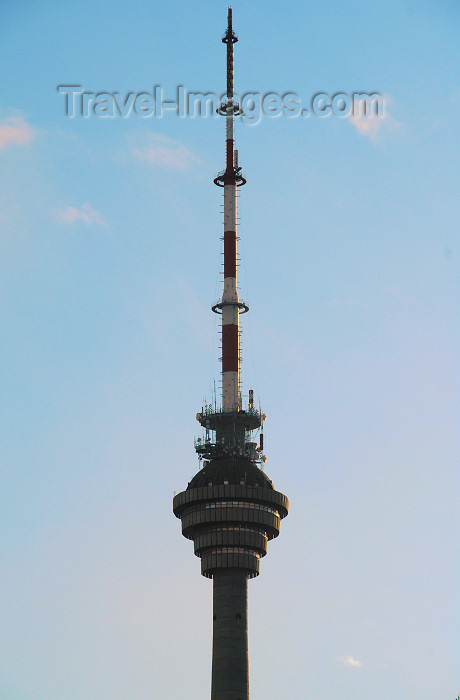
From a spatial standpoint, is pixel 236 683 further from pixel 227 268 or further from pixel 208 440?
pixel 227 268

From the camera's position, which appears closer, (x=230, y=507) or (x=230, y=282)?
(x=230, y=507)

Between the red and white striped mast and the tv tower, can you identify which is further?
the red and white striped mast

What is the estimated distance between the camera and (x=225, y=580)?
175625 millimetres

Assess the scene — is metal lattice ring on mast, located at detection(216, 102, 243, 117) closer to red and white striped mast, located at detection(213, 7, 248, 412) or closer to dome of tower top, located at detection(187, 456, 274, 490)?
red and white striped mast, located at detection(213, 7, 248, 412)

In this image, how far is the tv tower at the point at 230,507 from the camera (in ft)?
561

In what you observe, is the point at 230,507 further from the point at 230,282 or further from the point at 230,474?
the point at 230,282

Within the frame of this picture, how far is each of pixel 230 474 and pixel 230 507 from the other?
5060 mm

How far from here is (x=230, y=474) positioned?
179 metres

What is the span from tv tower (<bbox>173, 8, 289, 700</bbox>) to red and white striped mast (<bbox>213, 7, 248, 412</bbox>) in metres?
0.15

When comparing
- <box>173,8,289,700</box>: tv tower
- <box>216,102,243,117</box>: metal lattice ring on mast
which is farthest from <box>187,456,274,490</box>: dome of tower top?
<box>216,102,243,117</box>: metal lattice ring on mast

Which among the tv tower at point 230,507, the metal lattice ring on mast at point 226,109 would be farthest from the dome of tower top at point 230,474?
the metal lattice ring on mast at point 226,109

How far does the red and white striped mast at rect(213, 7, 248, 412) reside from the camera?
186 metres

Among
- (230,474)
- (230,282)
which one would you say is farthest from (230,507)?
(230,282)

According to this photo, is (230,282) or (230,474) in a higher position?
(230,282)
